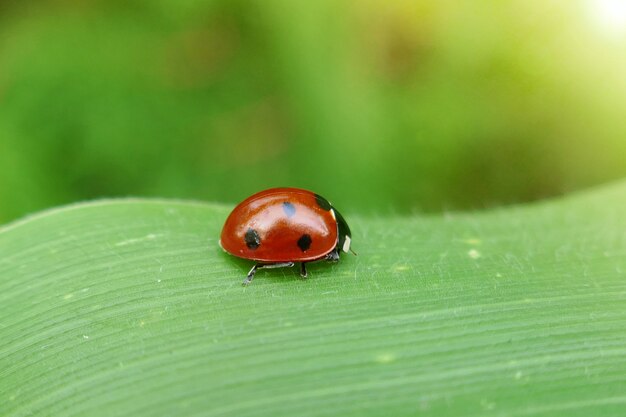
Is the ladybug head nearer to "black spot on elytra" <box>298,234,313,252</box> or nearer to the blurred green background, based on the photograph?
"black spot on elytra" <box>298,234,313,252</box>

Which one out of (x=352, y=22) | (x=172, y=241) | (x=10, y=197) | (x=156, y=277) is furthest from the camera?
(x=352, y=22)

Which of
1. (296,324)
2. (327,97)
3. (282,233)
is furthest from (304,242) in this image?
(327,97)

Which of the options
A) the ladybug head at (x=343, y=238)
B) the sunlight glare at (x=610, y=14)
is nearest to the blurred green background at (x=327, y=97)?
the sunlight glare at (x=610, y=14)

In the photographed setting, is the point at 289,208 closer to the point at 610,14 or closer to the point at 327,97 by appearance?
the point at 327,97

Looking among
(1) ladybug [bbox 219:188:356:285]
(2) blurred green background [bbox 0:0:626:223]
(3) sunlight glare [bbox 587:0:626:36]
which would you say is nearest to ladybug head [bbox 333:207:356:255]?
(1) ladybug [bbox 219:188:356:285]

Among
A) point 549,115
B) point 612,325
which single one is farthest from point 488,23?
point 612,325

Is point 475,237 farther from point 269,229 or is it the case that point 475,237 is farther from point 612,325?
point 269,229

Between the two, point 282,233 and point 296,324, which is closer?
point 296,324
